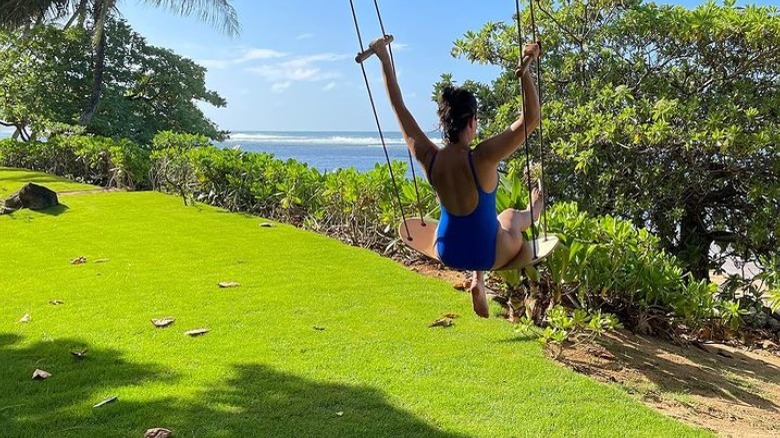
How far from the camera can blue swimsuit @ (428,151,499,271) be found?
2576mm

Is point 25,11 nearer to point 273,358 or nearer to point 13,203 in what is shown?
point 13,203

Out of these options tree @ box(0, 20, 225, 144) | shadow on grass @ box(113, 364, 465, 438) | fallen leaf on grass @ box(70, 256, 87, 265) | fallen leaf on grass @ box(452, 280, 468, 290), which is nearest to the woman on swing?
shadow on grass @ box(113, 364, 465, 438)

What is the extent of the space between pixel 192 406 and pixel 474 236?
1.64 m

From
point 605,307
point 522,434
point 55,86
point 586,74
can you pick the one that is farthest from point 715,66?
point 55,86

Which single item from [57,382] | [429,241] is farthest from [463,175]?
[57,382]

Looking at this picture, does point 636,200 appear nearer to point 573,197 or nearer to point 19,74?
point 573,197

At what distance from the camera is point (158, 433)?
2705mm

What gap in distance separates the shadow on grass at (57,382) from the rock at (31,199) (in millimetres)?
5861

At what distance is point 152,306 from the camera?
15.3 feet

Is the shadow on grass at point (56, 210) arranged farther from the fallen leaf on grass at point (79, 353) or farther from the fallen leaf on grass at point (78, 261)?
the fallen leaf on grass at point (79, 353)

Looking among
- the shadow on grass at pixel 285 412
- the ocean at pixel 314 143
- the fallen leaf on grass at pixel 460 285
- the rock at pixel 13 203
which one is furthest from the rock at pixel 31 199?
the ocean at pixel 314 143

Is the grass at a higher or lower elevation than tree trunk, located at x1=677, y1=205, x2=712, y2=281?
Answer: lower

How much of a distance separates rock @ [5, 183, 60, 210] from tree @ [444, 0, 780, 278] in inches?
266

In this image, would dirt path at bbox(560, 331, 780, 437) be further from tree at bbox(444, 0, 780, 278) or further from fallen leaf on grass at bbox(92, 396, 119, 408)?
fallen leaf on grass at bbox(92, 396, 119, 408)
